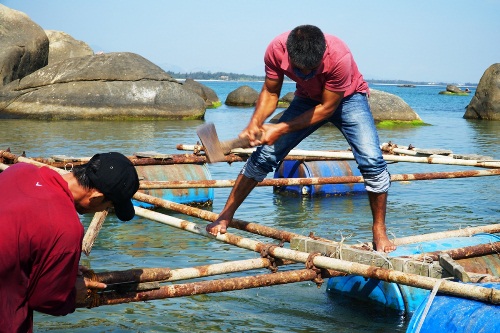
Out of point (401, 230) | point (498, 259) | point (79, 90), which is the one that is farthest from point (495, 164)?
point (79, 90)

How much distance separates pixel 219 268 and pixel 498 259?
8.77ft

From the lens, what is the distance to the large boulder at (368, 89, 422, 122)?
32.0 meters

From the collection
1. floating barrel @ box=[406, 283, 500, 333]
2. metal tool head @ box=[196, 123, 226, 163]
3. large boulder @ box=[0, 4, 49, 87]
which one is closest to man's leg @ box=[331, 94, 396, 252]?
metal tool head @ box=[196, 123, 226, 163]

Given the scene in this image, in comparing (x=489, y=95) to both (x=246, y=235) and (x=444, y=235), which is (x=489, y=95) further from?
(x=444, y=235)

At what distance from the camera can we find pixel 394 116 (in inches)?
1270

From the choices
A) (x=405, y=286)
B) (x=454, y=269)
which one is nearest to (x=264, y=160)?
(x=405, y=286)

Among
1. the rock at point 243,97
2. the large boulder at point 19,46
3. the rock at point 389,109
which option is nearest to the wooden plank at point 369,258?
the rock at point 389,109

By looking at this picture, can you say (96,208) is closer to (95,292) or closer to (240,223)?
(95,292)

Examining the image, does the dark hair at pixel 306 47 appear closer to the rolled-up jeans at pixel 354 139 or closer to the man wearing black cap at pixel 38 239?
the rolled-up jeans at pixel 354 139

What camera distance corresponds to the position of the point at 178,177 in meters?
10.6

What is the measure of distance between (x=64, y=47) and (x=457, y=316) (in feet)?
117

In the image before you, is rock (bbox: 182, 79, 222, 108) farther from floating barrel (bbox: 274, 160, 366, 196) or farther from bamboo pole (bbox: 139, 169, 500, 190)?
bamboo pole (bbox: 139, 169, 500, 190)

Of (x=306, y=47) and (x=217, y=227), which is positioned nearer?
(x=306, y=47)

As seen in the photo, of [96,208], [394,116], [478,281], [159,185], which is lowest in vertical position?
[394,116]
